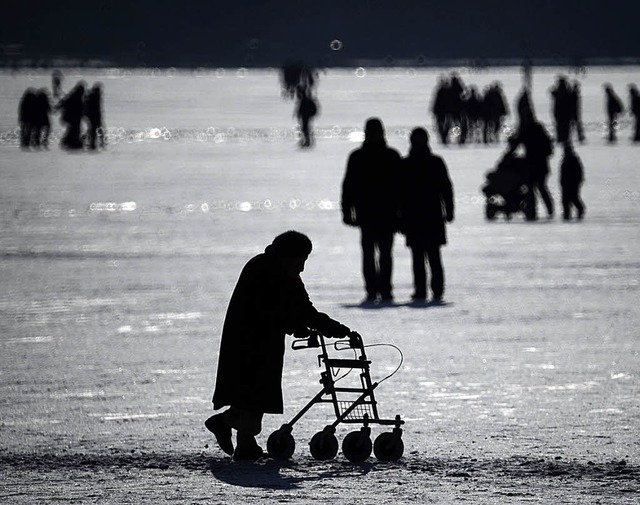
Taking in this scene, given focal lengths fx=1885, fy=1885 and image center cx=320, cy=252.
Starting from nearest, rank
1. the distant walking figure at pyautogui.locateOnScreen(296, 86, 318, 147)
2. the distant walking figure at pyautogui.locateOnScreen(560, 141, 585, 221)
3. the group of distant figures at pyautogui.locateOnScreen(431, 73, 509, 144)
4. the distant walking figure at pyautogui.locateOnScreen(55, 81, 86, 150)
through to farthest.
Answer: the distant walking figure at pyautogui.locateOnScreen(560, 141, 585, 221), the distant walking figure at pyautogui.locateOnScreen(55, 81, 86, 150), the distant walking figure at pyautogui.locateOnScreen(296, 86, 318, 147), the group of distant figures at pyautogui.locateOnScreen(431, 73, 509, 144)

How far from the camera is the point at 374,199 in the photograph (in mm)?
14383

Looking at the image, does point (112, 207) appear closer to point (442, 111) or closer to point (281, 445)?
point (281, 445)

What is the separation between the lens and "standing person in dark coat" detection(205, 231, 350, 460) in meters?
7.32

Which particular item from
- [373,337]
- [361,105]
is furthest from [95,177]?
[361,105]

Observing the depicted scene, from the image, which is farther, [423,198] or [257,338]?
[423,198]

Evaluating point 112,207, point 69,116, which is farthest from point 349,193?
point 69,116

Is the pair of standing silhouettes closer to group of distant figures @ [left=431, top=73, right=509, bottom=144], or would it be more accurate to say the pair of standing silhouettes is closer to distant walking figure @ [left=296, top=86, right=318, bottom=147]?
distant walking figure @ [left=296, top=86, right=318, bottom=147]

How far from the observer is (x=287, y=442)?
24.5 feet

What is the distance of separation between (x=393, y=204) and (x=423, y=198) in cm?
24

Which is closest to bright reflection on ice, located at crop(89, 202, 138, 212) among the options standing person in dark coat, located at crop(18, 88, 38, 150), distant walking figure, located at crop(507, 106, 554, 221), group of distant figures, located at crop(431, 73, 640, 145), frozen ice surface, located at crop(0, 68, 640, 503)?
frozen ice surface, located at crop(0, 68, 640, 503)

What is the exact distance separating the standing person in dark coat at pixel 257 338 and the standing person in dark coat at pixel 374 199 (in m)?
6.93

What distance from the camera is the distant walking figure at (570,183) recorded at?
22.6 m

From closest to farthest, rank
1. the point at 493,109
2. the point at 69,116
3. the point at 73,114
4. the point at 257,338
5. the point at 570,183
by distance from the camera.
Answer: the point at 257,338
the point at 570,183
the point at 73,114
the point at 69,116
the point at 493,109

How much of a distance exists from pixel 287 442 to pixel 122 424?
1.35 m
